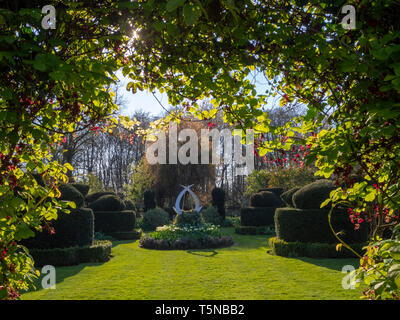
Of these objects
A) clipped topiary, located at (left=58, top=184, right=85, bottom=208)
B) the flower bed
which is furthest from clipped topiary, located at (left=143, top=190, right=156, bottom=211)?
clipped topiary, located at (left=58, top=184, right=85, bottom=208)

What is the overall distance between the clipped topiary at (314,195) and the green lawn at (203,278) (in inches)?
77.9

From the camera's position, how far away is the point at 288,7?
2629mm

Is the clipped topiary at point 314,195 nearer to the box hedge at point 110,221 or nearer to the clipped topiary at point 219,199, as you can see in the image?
the box hedge at point 110,221

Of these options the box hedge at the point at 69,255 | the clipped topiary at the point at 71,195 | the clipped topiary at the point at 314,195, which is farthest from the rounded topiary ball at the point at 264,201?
the clipped topiary at the point at 71,195

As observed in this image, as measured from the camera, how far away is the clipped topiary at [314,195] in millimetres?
10922

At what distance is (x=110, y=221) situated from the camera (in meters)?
18.0

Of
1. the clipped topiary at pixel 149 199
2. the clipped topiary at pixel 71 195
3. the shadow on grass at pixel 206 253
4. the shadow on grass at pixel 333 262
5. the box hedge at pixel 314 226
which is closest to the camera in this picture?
the shadow on grass at pixel 333 262

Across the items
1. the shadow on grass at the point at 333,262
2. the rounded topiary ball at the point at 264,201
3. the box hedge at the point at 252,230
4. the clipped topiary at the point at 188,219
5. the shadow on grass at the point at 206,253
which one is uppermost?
the rounded topiary ball at the point at 264,201

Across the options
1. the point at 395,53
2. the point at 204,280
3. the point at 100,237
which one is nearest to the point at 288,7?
the point at 395,53

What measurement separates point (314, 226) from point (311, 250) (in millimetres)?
836

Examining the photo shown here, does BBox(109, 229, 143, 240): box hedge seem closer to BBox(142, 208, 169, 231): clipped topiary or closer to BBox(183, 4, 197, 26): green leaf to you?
BBox(142, 208, 169, 231): clipped topiary

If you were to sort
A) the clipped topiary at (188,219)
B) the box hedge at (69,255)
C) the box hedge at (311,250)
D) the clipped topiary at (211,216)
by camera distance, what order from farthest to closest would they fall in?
the clipped topiary at (211,216)
the clipped topiary at (188,219)
the box hedge at (311,250)
the box hedge at (69,255)

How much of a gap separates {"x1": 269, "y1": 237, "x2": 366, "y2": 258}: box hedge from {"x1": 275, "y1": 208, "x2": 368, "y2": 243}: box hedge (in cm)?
26

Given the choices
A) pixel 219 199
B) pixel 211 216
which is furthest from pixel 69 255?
pixel 219 199
